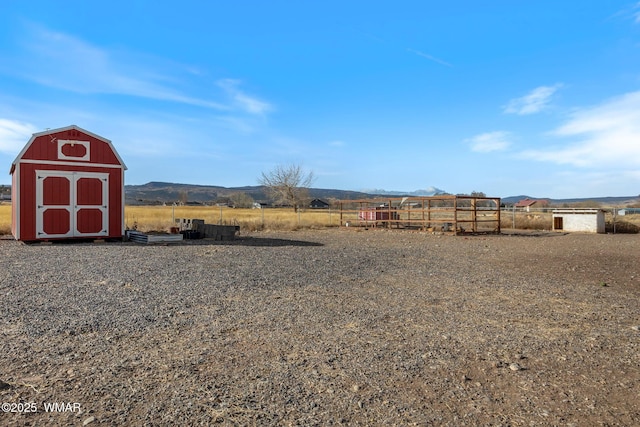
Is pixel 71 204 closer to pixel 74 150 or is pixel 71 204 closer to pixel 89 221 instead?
pixel 89 221

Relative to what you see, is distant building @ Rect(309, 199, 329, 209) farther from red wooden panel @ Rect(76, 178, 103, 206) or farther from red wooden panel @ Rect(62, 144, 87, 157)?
red wooden panel @ Rect(62, 144, 87, 157)

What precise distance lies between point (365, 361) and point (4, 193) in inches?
5588

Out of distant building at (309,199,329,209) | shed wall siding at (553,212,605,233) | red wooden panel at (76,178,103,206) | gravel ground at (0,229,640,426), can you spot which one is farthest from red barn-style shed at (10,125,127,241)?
distant building at (309,199,329,209)

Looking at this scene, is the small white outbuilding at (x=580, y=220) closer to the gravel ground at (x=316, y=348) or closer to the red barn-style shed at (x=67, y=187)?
the gravel ground at (x=316, y=348)

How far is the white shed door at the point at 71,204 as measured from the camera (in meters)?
14.8

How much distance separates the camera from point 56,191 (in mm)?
14930

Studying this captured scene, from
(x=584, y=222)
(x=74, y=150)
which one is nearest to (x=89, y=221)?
(x=74, y=150)

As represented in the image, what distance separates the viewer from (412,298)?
265 inches

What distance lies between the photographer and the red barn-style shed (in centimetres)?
1452

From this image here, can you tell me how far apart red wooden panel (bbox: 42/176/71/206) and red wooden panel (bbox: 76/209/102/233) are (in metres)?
0.57

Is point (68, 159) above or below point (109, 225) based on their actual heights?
above

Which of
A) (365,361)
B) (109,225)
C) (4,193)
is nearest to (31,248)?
(109,225)

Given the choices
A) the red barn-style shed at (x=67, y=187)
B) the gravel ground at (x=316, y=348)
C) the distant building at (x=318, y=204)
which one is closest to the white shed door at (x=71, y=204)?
the red barn-style shed at (x=67, y=187)

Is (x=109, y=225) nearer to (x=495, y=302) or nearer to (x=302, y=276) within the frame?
(x=302, y=276)
